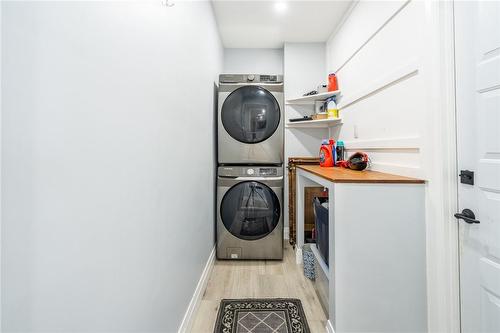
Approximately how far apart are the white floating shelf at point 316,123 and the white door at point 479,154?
4.83 feet

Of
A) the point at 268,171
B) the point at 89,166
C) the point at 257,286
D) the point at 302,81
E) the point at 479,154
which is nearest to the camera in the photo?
the point at 89,166

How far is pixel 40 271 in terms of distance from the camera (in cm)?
44

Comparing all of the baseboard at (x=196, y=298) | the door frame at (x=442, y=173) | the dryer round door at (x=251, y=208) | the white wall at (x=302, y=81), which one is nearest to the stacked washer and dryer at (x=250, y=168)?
the dryer round door at (x=251, y=208)

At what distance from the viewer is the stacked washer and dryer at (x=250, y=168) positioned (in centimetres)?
233

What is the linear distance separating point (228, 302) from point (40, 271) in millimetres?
1546

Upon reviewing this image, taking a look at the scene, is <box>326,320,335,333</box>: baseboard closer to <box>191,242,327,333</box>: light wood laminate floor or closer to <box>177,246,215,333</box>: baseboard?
<box>191,242,327,333</box>: light wood laminate floor

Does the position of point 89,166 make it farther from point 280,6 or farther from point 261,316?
point 280,6

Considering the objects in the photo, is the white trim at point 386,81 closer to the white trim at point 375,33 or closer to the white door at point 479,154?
the white door at point 479,154

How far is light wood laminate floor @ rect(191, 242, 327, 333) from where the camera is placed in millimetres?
1539

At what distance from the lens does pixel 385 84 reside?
162cm

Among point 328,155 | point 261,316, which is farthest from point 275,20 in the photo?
point 261,316

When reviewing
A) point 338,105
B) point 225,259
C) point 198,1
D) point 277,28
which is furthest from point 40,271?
point 277,28

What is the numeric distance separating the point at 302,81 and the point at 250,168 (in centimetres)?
157

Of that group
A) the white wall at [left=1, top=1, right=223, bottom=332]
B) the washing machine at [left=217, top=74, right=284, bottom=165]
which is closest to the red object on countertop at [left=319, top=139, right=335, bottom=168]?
the washing machine at [left=217, top=74, right=284, bottom=165]
